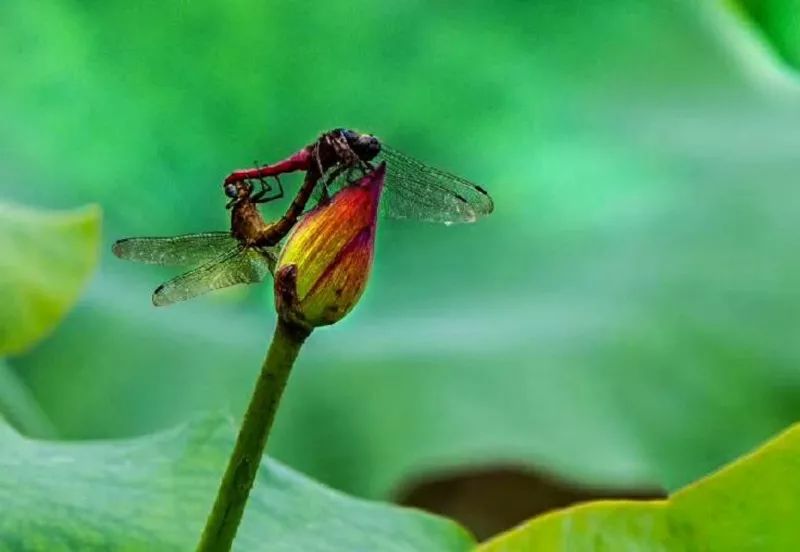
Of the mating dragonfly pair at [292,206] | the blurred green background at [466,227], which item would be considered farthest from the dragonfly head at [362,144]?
the blurred green background at [466,227]

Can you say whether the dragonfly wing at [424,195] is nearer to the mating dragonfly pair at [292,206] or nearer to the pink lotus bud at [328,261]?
the mating dragonfly pair at [292,206]

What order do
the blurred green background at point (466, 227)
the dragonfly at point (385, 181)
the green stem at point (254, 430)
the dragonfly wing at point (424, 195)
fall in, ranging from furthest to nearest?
the blurred green background at point (466, 227)
the dragonfly wing at point (424, 195)
the dragonfly at point (385, 181)
the green stem at point (254, 430)

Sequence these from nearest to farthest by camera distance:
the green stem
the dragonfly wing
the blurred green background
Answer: the green stem
the dragonfly wing
the blurred green background

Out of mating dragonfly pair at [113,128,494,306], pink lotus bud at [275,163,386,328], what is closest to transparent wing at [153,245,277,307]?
mating dragonfly pair at [113,128,494,306]

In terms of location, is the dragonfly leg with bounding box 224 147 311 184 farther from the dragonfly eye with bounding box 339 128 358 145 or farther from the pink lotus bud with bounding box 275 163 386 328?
the pink lotus bud with bounding box 275 163 386 328

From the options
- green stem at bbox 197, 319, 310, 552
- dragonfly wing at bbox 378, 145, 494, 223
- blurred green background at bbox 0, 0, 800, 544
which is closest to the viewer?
green stem at bbox 197, 319, 310, 552

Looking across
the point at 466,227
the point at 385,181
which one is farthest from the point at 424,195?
the point at 466,227
